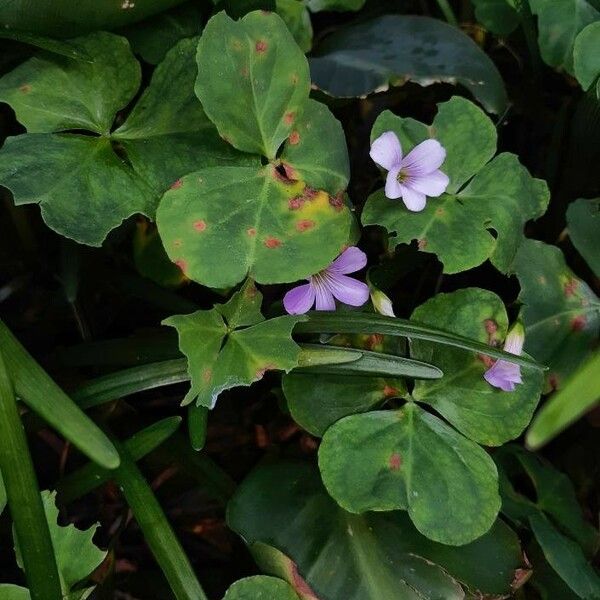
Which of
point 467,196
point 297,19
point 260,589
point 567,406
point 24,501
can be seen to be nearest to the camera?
point 567,406

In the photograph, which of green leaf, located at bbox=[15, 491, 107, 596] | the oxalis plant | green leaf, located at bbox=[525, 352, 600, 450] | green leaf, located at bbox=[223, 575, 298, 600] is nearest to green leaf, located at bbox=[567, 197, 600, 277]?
the oxalis plant

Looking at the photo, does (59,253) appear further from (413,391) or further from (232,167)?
(413,391)

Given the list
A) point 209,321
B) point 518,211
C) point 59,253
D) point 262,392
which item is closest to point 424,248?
point 518,211

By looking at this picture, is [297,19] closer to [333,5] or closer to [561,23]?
[333,5]

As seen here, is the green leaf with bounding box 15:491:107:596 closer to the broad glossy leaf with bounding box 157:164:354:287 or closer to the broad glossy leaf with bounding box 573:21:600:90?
the broad glossy leaf with bounding box 157:164:354:287

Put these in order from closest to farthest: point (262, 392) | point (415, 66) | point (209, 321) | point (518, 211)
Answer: point (209, 321)
point (518, 211)
point (415, 66)
point (262, 392)

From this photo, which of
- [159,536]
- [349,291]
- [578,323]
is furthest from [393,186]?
[159,536]
